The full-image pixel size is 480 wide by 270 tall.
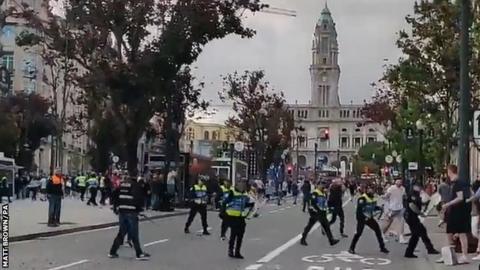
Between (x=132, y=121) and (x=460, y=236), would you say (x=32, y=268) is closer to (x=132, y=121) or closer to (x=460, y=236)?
(x=460, y=236)

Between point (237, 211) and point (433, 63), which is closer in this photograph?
point (237, 211)

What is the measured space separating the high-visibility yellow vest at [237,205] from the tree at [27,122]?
66.1m

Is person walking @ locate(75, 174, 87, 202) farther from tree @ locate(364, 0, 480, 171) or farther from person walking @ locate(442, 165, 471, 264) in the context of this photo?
person walking @ locate(442, 165, 471, 264)

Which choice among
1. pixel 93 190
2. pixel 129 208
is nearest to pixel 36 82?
pixel 93 190

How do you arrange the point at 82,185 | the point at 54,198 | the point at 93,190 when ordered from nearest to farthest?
the point at 54,198, the point at 93,190, the point at 82,185

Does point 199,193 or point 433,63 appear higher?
point 433,63

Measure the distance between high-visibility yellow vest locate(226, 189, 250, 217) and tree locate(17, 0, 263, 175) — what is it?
2362 centimetres

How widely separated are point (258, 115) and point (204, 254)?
220ft

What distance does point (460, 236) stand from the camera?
2081 cm

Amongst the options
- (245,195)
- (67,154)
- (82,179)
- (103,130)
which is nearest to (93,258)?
(245,195)

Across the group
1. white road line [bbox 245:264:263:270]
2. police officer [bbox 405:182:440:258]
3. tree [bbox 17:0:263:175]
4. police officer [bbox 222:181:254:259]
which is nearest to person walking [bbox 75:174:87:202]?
tree [bbox 17:0:263:175]

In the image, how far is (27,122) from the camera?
9569 cm

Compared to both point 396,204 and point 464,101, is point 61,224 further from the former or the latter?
point 464,101

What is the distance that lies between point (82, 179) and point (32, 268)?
44.2m
